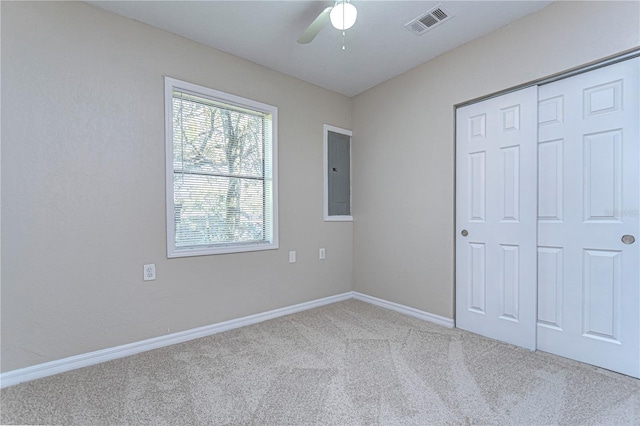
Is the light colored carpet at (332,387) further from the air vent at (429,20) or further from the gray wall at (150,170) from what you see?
the air vent at (429,20)

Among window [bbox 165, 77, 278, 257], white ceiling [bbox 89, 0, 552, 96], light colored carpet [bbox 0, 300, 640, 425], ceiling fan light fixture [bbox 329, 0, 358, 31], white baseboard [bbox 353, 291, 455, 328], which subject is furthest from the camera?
white baseboard [bbox 353, 291, 455, 328]

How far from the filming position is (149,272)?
2359 millimetres

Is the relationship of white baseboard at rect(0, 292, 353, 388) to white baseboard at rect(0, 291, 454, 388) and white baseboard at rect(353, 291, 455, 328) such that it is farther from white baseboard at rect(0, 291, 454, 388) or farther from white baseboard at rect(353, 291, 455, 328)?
white baseboard at rect(353, 291, 455, 328)

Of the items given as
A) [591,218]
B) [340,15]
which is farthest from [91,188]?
[591,218]

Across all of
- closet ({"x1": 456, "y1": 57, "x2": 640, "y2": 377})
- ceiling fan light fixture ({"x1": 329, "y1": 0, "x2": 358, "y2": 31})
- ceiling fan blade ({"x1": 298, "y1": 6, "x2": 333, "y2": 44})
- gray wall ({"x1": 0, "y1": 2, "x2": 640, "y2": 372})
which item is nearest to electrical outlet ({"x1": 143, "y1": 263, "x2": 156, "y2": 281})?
gray wall ({"x1": 0, "y1": 2, "x2": 640, "y2": 372})

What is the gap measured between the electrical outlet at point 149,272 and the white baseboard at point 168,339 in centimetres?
49

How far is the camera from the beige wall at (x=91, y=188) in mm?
1893

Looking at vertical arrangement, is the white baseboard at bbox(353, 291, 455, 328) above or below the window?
below

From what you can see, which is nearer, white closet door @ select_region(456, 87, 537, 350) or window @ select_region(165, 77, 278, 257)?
white closet door @ select_region(456, 87, 537, 350)

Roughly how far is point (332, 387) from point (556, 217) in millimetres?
2045

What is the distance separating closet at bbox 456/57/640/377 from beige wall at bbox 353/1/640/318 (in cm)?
14

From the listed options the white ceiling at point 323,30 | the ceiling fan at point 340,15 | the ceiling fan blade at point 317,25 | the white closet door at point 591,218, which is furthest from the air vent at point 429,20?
the white closet door at point 591,218

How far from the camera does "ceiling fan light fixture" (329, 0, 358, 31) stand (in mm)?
1854

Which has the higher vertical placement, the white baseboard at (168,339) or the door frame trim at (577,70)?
the door frame trim at (577,70)
